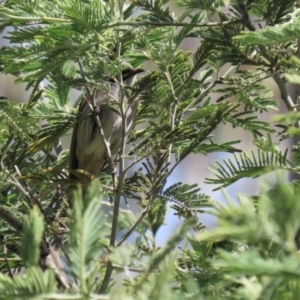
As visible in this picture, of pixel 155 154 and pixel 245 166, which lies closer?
pixel 245 166

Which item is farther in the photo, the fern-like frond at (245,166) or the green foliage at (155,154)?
the fern-like frond at (245,166)

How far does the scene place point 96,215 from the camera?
753 mm

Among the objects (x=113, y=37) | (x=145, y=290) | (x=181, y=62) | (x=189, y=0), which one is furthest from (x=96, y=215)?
(x=181, y=62)

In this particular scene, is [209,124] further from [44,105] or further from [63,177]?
[44,105]

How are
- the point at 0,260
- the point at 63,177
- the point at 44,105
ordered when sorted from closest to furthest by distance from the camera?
the point at 63,177
the point at 0,260
the point at 44,105

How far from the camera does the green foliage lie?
71 centimetres

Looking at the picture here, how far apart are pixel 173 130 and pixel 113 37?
296 mm

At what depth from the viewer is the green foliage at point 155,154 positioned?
706 millimetres

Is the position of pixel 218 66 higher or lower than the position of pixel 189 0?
lower

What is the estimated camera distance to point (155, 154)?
5.93 feet

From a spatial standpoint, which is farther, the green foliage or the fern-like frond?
the fern-like frond

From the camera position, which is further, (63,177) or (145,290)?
(63,177)

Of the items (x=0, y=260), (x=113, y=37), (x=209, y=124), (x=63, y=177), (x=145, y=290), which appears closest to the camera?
(x=145, y=290)

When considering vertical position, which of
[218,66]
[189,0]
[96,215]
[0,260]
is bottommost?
[0,260]
